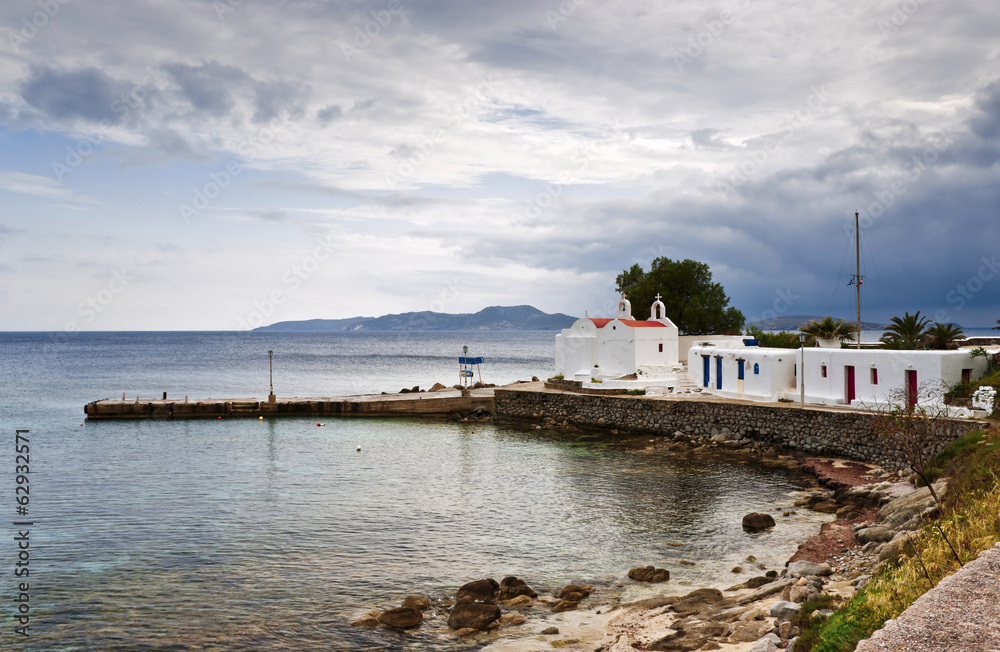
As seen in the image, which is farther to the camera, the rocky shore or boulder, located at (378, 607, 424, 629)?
boulder, located at (378, 607, 424, 629)

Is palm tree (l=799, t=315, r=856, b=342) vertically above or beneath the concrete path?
above

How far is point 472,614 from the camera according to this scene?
47.2 ft

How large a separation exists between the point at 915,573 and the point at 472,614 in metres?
8.73

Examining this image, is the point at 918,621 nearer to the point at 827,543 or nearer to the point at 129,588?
the point at 827,543

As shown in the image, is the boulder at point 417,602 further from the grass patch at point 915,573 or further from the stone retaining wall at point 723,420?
the stone retaining wall at point 723,420

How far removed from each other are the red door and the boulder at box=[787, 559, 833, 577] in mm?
17267

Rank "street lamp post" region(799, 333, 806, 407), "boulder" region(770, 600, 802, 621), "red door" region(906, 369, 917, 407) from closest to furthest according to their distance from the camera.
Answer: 1. "boulder" region(770, 600, 802, 621)
2. "red door" region(906, 369, 917, 407)
3. "street lamp post" region(799, 333, 806, 407)

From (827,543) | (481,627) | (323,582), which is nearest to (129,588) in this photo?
(323,582)

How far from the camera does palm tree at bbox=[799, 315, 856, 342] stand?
3878 cm

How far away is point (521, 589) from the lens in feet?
51.6

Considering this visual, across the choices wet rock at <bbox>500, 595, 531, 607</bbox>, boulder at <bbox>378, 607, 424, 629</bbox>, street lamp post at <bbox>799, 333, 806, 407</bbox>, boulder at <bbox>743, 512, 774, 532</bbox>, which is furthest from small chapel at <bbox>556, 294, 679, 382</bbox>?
boulder at <bbox>378, 607, 424, 629</bbox>

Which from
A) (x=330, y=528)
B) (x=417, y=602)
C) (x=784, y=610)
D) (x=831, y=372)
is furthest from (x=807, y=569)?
(x=831, y=372)

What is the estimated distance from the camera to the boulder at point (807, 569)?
14.6 metres

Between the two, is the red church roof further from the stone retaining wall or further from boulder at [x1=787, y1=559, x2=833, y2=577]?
boulder at [x1=787, y1=559, x2=833, y2=577]
